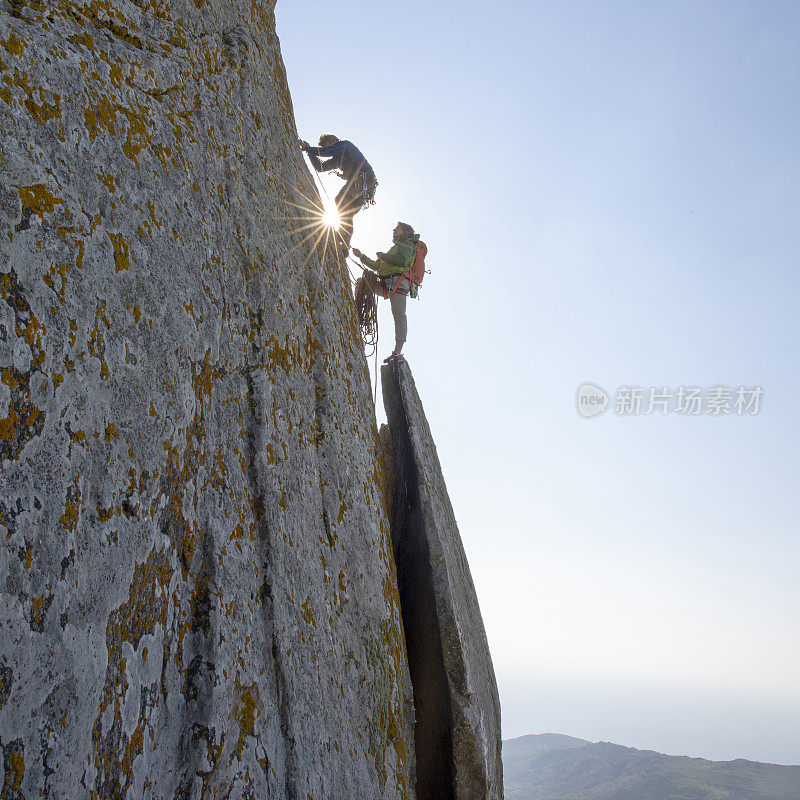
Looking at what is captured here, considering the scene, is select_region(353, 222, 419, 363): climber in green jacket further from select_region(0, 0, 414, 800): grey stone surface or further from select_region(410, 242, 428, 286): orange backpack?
select_region(0, 0, 414, 800): grey stone surface

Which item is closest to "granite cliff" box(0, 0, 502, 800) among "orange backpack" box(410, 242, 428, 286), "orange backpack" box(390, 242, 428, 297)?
"orange backpack" box(390, 242, 428, 297)

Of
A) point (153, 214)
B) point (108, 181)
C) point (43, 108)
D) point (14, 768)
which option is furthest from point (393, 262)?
point (14, 768)

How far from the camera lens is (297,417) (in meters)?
6.73

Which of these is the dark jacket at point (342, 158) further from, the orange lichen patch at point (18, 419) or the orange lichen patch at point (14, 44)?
the orange lichen patch at point (18, 419)

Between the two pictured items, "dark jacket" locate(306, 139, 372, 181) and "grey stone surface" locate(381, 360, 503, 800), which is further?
"dark jacket" locate(306, 139, 372, 181)

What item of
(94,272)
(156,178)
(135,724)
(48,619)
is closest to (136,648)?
(135,724)

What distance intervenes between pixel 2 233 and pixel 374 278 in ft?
34.0

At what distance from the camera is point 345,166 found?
42.4 ft

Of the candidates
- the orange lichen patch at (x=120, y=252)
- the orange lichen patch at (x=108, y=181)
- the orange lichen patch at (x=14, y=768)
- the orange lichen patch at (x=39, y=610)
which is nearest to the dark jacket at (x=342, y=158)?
the orange lichen patch at (x=108, y=181)

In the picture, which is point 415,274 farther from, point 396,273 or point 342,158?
point 342,158

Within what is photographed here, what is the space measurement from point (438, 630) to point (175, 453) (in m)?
5.49

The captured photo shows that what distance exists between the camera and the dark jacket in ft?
42.2

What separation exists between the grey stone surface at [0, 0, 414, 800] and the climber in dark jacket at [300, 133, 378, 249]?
510 centimetres

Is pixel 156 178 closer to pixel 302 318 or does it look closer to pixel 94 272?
pixel 94 272
